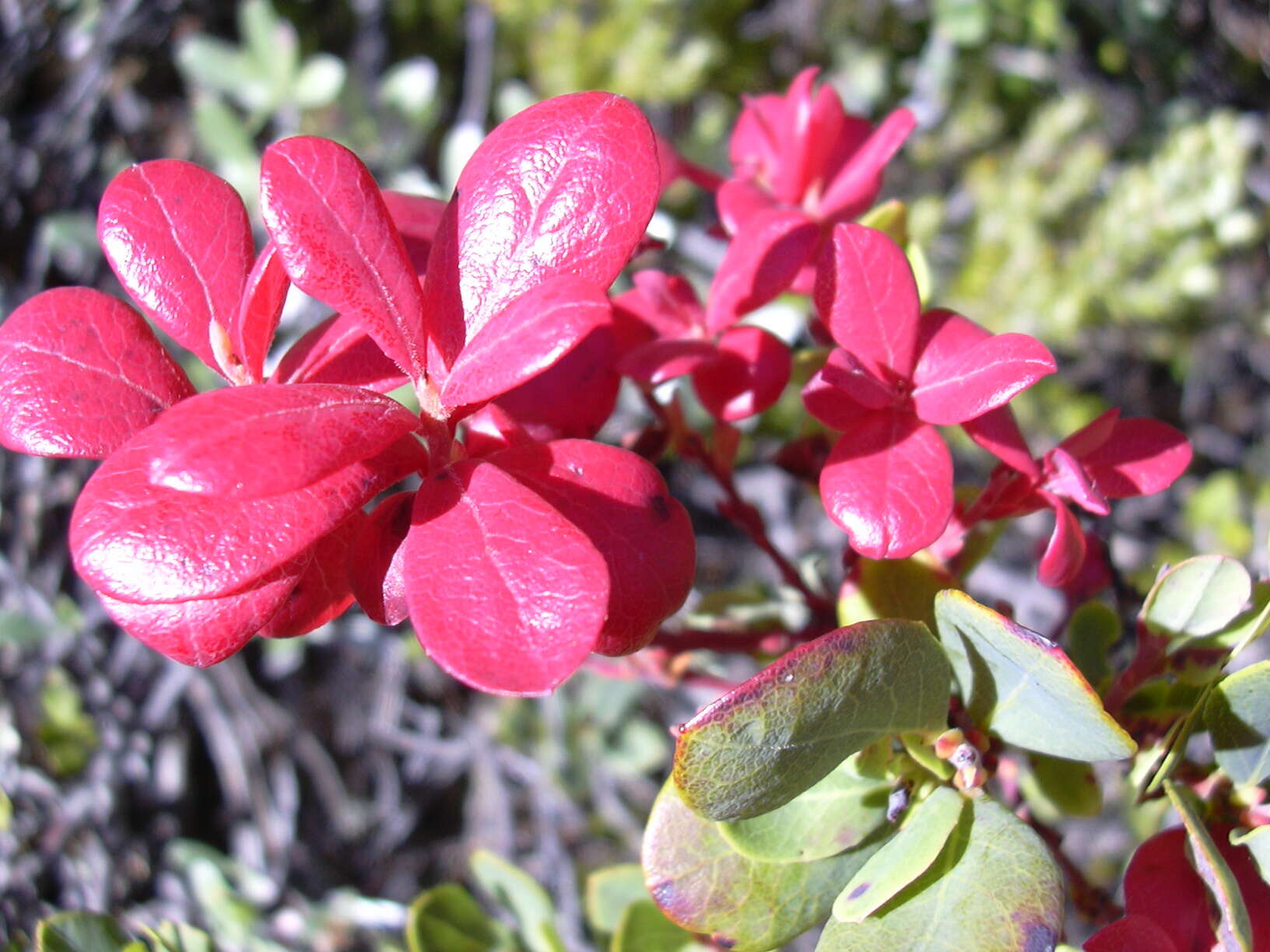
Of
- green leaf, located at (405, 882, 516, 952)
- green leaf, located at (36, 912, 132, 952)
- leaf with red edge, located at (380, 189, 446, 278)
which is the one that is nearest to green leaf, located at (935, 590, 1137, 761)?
leaf with red edge, located at (380, 189, 446, 278)

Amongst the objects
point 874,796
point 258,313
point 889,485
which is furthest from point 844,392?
point 258,313

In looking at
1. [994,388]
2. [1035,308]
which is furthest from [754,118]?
[1035,308]

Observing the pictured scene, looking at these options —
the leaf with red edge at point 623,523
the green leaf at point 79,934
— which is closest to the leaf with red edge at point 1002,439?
the leaf with red edge at point 623,523

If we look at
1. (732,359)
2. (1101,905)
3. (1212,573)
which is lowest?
(1101,905)

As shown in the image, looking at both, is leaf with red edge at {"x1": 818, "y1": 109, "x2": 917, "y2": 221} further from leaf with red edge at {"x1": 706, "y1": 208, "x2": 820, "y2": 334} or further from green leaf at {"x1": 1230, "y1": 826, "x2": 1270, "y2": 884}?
green leaf at {"x1": 1230, "y1": 826, "x2": 1270, "y2": 884}

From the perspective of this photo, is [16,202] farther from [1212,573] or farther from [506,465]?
[1212,573]

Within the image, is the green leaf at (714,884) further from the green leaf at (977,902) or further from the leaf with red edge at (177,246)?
the leaf with red edge at (177,246)
